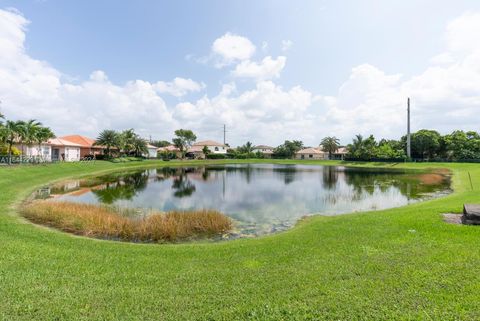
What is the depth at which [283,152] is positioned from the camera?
102 m

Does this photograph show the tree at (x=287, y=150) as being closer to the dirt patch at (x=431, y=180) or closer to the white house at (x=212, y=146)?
the white house at (x=212, y=146)

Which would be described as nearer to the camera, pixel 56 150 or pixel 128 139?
pixel 56 150

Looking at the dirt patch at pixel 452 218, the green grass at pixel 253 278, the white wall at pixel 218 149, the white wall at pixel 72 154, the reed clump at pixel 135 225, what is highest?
the white wall at pixel 218 149

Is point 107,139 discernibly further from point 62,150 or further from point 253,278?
point 253,278

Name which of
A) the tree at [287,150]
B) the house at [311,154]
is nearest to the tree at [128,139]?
the tree at [287,150]

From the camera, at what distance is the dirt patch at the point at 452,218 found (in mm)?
10386

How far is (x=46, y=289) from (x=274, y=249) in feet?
19.4

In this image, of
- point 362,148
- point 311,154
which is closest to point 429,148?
point 362,148

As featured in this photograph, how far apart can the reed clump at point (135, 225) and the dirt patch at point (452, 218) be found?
Answer: 9165mm

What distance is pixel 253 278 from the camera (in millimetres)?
6062

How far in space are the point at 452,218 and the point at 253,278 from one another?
31.9ft

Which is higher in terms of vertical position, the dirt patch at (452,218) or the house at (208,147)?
the house at (208,147)

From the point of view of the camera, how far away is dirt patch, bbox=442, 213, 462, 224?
34.1 ft

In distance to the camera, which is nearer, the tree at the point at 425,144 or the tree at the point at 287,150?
the tree at the point at 425,144
